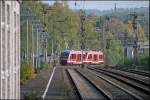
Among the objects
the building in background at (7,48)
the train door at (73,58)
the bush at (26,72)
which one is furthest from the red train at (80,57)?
the building in background at (7,48)

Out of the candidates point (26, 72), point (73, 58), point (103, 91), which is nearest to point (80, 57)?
point (73, 58)

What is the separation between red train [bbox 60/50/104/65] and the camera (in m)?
85.9

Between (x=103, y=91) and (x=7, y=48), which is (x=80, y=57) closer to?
(x=103, y=91)

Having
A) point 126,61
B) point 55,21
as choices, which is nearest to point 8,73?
point 55,21

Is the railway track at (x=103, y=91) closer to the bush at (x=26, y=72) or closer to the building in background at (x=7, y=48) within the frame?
the bush at (x=26, y=72)

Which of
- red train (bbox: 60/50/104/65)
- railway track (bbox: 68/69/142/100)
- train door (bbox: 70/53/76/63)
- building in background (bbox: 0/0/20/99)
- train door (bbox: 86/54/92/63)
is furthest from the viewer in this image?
train door (bbox: 86/54/92/63)

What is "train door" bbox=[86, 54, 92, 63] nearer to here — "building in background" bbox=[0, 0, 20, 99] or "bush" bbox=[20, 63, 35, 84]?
"bush" bbox=[20, 63, 35, 84]

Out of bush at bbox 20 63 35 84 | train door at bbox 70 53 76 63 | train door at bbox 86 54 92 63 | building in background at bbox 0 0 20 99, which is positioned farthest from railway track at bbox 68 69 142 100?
train door at bbox 86 54 92 63

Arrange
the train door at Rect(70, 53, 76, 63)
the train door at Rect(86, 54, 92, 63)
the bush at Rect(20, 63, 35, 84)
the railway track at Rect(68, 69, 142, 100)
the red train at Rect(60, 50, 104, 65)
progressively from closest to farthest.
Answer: the railway track at Rect(68, 69, 142, 100)
the bush at Rect(20, 63, 35, 84)
the red train at Rect(60, 50, 104, 65)
the train door at Rect(70, 53, 76, 63)
the train door at Rect(86, 54, 92, 63)

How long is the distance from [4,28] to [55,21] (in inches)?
2527

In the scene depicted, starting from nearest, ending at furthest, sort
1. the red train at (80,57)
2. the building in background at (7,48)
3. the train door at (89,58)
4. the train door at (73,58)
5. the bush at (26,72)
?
the building in background at (7,48) → the bush at (26,72) → the red train at (80,57) → the train door at (73,58) → the train door at (89,58)

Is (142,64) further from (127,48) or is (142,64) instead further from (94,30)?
(127,48)

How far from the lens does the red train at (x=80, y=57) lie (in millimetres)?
85944

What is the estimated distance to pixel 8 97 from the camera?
10.5 m
